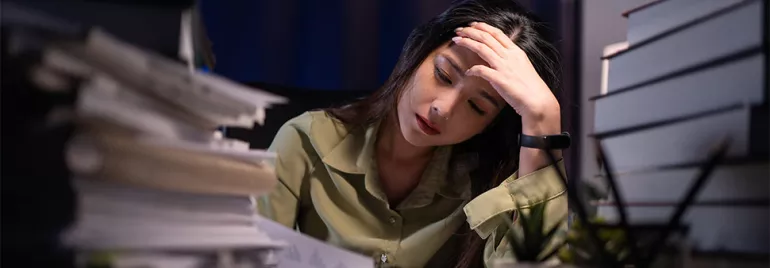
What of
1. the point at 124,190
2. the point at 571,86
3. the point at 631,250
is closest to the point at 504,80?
the point at 631,250

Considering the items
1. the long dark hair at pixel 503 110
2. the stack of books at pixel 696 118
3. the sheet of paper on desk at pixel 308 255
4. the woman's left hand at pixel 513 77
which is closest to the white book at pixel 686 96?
the stack of books at pixel 696 118

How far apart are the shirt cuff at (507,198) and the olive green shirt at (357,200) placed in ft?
1.09

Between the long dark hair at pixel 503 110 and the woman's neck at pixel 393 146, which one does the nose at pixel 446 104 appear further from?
the woman's neck at pixel 393 146

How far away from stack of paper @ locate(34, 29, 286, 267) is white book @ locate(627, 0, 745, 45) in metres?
0.33

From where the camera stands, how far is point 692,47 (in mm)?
505

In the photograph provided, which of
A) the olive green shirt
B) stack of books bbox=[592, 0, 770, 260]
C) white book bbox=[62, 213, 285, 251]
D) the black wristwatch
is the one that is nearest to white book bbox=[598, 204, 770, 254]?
stack of books bbox=[592, 0, 770, 260]

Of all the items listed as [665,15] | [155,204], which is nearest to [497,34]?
[665,15]

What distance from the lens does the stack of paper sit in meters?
0.39

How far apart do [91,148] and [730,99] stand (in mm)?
436

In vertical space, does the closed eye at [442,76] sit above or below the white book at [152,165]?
above

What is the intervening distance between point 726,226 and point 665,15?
0.19 metres

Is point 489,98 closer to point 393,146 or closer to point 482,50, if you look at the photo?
point 482,50

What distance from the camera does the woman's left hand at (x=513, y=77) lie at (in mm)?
1010

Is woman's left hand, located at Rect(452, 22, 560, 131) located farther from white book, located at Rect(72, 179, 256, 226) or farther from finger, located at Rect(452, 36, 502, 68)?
white book, located at Rect(72, 179, 256, 226)
